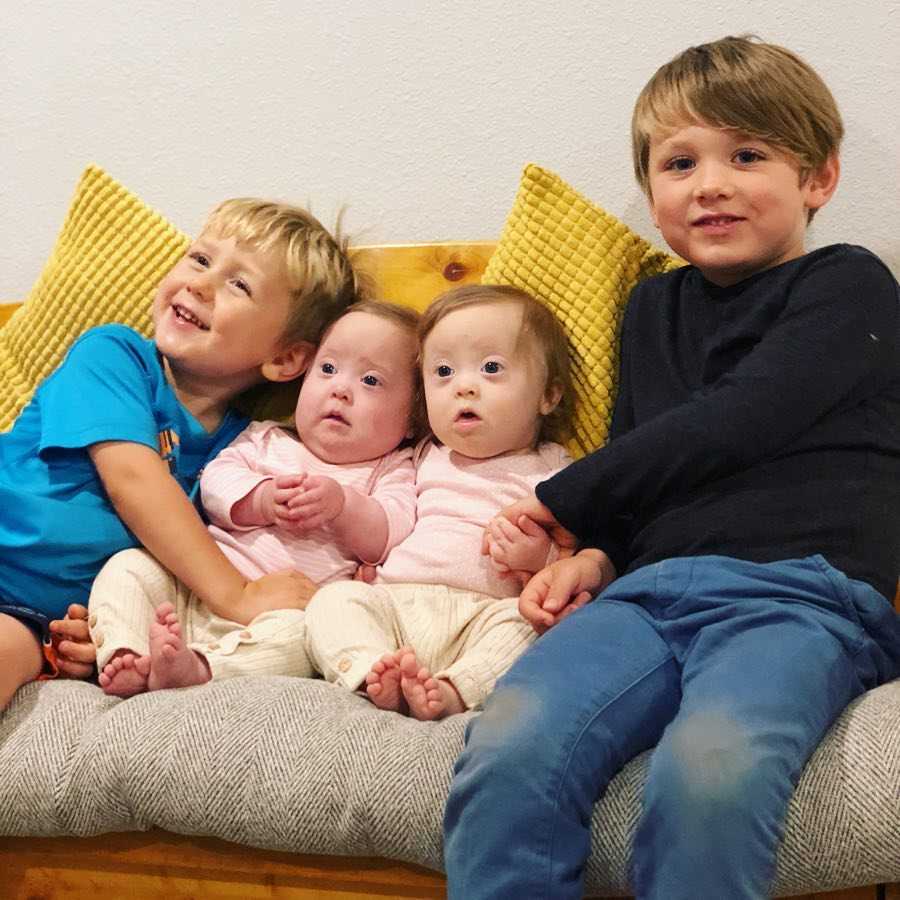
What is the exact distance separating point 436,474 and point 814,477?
44 centimetres

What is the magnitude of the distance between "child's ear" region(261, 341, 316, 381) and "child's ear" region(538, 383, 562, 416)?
330 mm

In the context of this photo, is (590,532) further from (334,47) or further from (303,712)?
(334,47)

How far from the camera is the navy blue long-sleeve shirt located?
3.61ft

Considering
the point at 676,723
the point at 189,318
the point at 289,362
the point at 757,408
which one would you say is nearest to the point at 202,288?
the point at 189,318

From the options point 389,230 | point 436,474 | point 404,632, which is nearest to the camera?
point 404,632

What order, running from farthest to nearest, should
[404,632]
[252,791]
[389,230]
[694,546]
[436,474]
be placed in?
[389,230] < [436,474] < [404,632] < [694,546] < [252,791]

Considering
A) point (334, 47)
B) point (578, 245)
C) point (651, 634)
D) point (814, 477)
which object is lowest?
point (651, 634)

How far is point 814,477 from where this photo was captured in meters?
1.12

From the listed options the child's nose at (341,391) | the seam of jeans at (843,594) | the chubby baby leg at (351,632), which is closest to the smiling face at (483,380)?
the child's nose at (341,391)

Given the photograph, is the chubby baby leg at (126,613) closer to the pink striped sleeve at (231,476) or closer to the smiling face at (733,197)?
the pink striped sleeve at (231,476)

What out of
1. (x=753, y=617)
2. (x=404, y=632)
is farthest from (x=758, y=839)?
(x=404, y=632)

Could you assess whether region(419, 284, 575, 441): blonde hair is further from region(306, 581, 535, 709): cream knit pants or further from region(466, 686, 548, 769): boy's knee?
region(466, 686, 548, 769): boy's knee

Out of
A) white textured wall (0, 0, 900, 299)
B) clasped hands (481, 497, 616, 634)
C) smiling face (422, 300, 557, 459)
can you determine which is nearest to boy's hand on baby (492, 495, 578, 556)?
clasped hands (481, 497, 616, 634)

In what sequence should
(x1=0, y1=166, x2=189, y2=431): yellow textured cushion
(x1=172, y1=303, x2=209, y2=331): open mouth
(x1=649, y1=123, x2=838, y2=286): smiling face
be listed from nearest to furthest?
(x1=649, y1=123, x2=838, y2=286): smiling face, (x1=172, y1=303, x2=209, y2=331): open mouth, (x1=0, y1=166, x2=189, y2=431): yellow textured cushion
